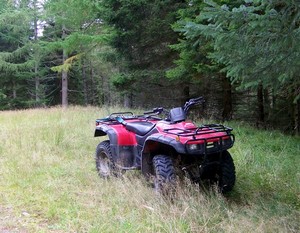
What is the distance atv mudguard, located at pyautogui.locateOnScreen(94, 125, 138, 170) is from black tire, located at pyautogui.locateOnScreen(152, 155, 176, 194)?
30.8 inches

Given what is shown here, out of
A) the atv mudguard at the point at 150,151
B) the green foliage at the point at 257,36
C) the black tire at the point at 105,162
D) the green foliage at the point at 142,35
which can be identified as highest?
the green foliage at the point at 142,35

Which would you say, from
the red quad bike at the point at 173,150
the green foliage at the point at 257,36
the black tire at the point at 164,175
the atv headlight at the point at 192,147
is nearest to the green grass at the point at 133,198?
the black tire at the point at 164,175

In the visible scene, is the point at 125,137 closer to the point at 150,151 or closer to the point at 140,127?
the point at 140,127

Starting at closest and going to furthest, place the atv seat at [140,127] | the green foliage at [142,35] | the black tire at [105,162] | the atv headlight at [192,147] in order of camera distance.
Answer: the atv headlight at [192,147], the atv seat at [140,127], the black tire at [105,162], the green foliage at [142,35]

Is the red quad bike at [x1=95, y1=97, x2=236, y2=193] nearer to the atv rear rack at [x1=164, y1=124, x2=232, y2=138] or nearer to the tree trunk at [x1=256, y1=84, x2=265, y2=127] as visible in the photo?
the atv rear rack at [x1=164, y1=124, x2=232, y2=138]

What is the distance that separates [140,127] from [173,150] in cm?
67

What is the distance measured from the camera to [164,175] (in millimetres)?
3717

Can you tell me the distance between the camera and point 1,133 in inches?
320

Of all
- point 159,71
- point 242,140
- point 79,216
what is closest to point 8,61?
point 159,71

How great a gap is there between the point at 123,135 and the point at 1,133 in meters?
4.96

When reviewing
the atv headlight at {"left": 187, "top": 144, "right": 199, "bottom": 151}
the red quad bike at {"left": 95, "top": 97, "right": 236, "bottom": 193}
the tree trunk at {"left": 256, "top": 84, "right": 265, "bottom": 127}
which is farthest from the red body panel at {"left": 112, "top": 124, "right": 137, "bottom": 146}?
the tree trunk at {"left": 256, "top": 84, "right": 265, "bottom": 127}

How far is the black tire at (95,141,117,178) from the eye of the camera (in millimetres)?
4790

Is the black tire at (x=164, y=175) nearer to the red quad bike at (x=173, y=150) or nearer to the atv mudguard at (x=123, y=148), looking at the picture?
the red quad bike at (x=173, y=150)

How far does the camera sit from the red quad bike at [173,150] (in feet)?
11.8
